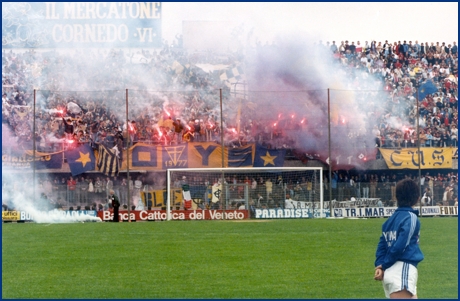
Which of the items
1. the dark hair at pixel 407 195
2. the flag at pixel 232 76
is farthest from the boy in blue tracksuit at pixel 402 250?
the flag at pixel 232 76

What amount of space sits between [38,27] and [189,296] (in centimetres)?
3360

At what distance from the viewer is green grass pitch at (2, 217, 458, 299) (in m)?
11.1

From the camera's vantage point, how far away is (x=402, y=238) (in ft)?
22.4

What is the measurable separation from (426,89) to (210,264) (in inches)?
1135

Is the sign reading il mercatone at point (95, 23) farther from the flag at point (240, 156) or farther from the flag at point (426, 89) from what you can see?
the flag at point (426, 89)

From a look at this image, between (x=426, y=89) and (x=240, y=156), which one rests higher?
(x=426, y=89)

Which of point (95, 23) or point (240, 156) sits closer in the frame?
point (240, 156)

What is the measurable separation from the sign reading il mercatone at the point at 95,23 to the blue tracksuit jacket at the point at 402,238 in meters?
36.9

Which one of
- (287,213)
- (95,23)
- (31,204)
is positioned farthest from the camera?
(95,23)

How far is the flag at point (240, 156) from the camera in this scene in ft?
102

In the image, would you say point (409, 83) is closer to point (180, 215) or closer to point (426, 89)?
point (426, 89)

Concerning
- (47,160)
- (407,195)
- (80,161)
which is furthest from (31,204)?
(407,195)

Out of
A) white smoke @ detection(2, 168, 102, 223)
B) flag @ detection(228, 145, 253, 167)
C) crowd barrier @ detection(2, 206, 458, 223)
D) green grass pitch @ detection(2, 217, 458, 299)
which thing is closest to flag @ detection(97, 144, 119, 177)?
crowd barrier @ detection(2, 206, 458, 223)

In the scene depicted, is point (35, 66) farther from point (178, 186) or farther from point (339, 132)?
point (339, 132)
